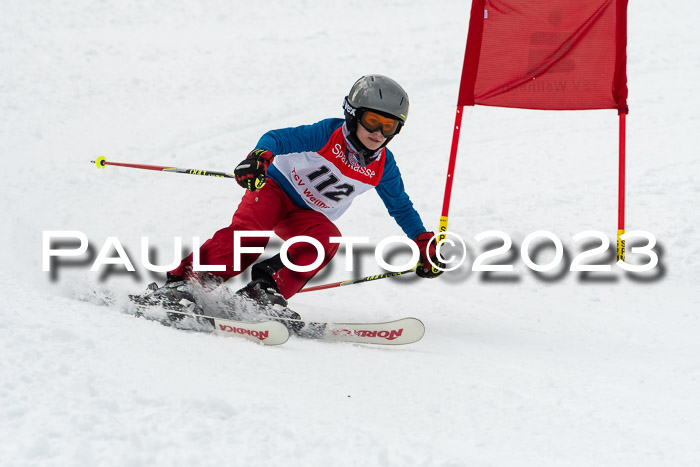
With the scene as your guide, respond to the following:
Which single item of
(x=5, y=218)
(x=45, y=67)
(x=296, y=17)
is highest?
(x=296, y=17)

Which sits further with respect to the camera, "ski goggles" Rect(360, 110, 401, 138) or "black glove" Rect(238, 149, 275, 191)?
"ski goggles" Rect(360, 110, 401, 138)

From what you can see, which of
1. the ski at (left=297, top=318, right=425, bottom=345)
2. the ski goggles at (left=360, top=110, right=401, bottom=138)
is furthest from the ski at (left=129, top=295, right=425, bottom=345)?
the ski goggles at (left=360, top=110, right=401, bottom=138)

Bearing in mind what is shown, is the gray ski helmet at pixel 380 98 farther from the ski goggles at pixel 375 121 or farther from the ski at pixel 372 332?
the ski at pixel 372 332

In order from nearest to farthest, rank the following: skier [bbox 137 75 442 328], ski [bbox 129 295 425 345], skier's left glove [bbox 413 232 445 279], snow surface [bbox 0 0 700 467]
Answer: snow surface [bbox 0 0 700 467]
ski [bbox 129 295 425 345]
skier [bbox 137 75 442 328]
skier's left glove [bbox 413 232 445 279]

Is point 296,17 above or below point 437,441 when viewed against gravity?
above

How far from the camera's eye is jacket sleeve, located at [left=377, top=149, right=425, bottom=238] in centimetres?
447

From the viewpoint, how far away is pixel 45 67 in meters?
9.33

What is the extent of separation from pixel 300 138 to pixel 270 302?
1.04 m

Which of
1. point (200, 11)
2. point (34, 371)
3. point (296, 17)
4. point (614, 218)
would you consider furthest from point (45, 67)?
Result: point (34, 371)

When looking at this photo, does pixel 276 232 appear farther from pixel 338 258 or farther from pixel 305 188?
pixel 338 258

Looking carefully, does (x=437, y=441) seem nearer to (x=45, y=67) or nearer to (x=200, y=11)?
(x=45, y=67)

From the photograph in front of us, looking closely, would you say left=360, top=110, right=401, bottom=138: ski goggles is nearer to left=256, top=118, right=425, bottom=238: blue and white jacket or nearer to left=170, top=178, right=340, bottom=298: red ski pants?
left=256, top=118, right=425, bottom=238: blue and white jacket

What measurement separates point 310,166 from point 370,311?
1.16m

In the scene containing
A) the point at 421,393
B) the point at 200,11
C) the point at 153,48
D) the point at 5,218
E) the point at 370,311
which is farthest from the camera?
the point at 200,11
